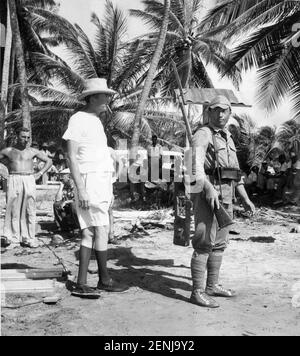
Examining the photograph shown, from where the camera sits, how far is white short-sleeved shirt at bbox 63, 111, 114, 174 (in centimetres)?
410

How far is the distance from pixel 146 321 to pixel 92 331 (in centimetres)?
44

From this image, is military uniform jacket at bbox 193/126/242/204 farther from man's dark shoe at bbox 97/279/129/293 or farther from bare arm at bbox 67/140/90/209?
man's dark shoe at bbox 97/279/129/293

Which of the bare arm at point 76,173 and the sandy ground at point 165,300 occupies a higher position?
the bare arm at point 76,173

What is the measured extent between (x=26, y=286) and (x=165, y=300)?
4.02 feet

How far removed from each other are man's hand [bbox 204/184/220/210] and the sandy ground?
2.77 feet

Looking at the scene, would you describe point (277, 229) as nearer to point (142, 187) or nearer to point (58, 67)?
point (142, 187)

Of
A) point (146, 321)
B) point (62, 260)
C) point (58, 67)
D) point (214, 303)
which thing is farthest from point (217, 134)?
point (58, 67)

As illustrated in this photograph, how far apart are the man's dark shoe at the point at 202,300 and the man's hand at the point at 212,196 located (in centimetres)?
72

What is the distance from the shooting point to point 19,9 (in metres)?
22.1

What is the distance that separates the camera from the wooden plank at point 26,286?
164 inches

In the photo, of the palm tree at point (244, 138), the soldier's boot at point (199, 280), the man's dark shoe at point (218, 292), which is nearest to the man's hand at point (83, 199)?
the soldier's boot at point (199, 280)

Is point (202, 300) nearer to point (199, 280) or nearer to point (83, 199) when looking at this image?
point (199, 280)

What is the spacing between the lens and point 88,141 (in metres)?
4.14

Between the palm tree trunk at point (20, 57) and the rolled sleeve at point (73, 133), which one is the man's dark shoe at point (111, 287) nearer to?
the rolled sleeve at point (73, 133)
